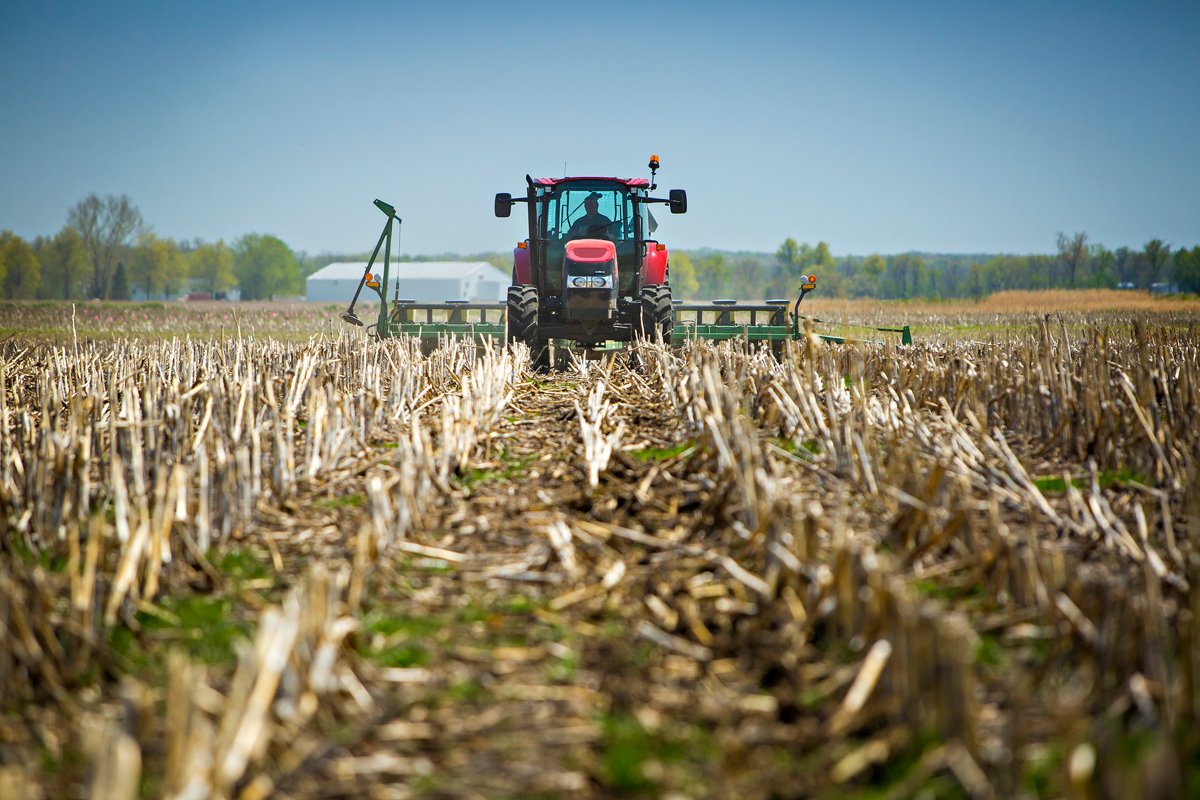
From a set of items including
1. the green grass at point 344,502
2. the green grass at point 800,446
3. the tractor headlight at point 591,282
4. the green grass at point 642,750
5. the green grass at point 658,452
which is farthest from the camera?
the tractor headlight at point 591,282

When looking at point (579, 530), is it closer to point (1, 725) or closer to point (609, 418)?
point (1, 725)

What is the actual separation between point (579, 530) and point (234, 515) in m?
1.73

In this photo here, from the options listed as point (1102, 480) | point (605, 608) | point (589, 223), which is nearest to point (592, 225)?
point (589, 223)

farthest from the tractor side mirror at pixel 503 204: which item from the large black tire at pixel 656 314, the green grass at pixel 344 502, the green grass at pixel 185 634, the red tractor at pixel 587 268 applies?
the green grass at pixel 185 634

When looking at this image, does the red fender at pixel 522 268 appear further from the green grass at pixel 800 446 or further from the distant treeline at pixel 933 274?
the distant treeline at pixel 933 274

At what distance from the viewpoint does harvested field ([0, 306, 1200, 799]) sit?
2877mm

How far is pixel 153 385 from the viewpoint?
6867mm

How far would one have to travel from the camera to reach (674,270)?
148375mm

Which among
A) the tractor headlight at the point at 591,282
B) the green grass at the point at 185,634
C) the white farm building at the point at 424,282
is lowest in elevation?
the green grass at the point at 185,634

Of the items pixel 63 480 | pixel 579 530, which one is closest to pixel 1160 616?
pixel 579 530

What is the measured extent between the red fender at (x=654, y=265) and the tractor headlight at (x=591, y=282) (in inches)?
68.8

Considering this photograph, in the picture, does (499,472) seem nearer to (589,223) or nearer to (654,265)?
(589,223)

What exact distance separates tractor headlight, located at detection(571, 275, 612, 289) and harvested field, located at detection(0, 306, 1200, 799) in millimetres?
6143

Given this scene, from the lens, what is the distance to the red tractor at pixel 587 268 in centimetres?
1366
